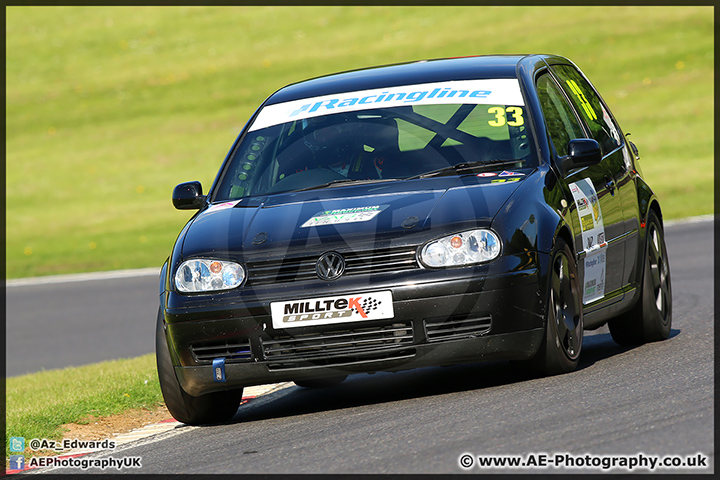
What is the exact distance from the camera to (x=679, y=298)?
10852 mm

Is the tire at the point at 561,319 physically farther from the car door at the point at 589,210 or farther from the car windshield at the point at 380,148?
the car windshield at the point at 380,148

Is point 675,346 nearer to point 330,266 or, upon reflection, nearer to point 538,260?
point 538,260

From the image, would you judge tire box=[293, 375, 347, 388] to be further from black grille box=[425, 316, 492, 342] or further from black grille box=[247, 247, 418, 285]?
black grille box=[425, 316, 492, 342]

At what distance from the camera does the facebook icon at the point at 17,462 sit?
6.15 metres

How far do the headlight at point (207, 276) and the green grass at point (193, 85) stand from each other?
1542 cm

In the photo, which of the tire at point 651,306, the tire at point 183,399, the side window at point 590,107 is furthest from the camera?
the side window at point 590,107

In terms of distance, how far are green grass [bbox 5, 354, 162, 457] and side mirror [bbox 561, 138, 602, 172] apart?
3232mm

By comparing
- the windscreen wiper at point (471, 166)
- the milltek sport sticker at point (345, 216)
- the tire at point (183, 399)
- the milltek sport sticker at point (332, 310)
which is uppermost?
the windscreen wiper at point (471, 166)

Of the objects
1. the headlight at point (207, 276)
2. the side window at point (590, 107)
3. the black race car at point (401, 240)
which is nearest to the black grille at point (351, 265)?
the black race car at point (401, 240)

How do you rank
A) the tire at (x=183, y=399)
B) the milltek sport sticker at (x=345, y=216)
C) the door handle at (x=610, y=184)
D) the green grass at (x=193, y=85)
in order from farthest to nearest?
the green grass at (x=193, y=85) < the door handle at (x=610, y=184) < the tire at (x=183, y=399) < the milltek sport sticker at (x=345, y=216)

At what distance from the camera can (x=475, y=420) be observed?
5.36 metres

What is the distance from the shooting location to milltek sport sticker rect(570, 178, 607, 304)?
6824 millimetres

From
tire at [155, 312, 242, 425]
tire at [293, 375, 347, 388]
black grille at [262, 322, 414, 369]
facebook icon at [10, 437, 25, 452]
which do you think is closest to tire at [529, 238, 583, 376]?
black grille at [262, 322, 414, 369]

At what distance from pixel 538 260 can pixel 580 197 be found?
1.03 meters
